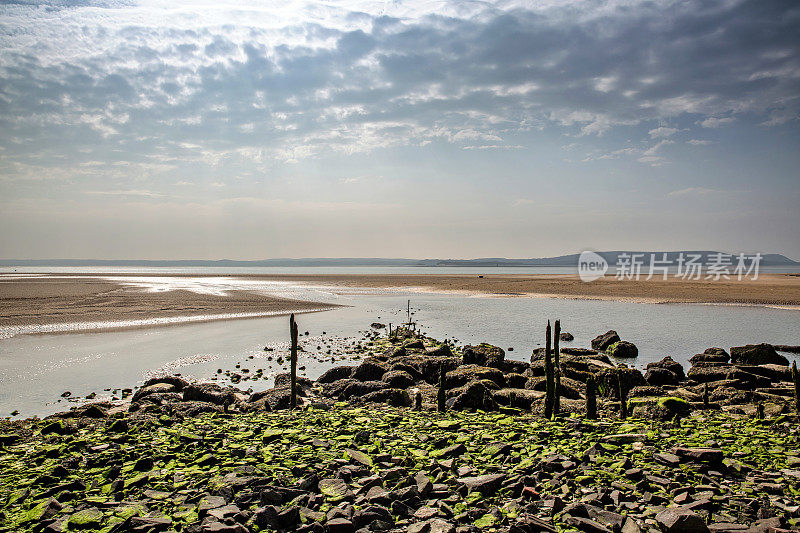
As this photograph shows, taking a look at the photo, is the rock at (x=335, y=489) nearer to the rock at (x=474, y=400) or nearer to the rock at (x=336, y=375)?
the rock at (x=474, y=400)

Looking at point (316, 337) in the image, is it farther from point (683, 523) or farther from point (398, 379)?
point (683, 523)

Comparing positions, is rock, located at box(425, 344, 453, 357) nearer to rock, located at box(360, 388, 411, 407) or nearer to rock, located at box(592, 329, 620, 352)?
rock, located at box(360, 388, 411, 407)

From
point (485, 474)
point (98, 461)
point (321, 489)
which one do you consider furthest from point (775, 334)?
point (98, 461)

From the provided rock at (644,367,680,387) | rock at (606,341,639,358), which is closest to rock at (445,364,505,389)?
rock at (644,367,680,387)

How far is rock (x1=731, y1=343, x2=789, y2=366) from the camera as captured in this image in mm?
24203

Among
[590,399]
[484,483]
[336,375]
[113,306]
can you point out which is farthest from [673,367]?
[113,306]

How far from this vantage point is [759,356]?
24297mm

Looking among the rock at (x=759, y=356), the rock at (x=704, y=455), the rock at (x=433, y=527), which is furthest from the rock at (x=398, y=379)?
the rock at (x=759, y=356)

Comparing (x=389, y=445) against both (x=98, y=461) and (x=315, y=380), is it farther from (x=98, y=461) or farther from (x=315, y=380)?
(x=315, y=380)

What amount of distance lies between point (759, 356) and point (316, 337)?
84.9 ft

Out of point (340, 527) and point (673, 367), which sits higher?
point (340, 527)

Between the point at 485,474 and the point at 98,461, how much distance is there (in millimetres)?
8113

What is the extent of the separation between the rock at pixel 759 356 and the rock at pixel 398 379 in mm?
17748

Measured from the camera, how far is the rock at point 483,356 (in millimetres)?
22469
